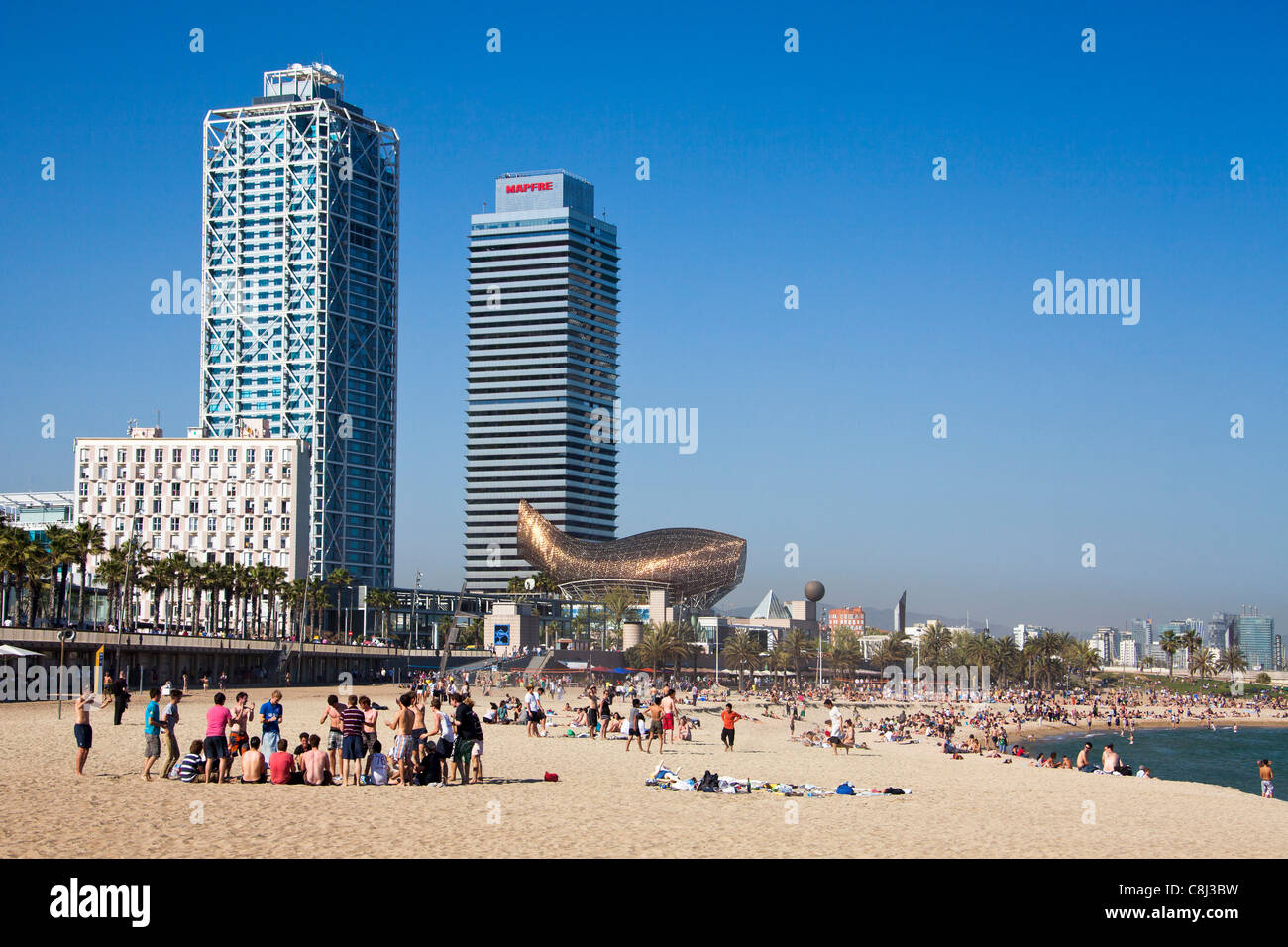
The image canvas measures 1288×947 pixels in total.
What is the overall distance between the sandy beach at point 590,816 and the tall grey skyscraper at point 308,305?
14118cm

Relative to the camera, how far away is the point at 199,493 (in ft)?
428

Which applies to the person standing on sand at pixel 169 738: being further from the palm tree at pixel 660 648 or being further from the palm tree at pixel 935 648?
the palm tree at pixel 935 648

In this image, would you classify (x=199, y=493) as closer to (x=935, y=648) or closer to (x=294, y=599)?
(x=294, y=599)

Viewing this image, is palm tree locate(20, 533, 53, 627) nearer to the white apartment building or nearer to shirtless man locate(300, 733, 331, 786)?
shirtless man locate(300, 733, 331, 786)

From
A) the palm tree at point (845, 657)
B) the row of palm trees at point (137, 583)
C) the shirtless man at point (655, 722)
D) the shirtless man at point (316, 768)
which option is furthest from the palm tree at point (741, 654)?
the shirtless man at point (316, 768)

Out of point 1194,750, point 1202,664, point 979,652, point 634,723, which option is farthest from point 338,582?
point 1202,664

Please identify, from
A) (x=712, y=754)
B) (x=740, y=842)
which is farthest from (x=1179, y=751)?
(x=740, y=842)

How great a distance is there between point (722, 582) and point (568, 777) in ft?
470

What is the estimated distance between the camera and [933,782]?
87.9 ft

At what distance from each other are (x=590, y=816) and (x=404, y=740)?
4.32 metres

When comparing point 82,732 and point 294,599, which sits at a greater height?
point 82,732

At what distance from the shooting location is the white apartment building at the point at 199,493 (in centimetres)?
12888
